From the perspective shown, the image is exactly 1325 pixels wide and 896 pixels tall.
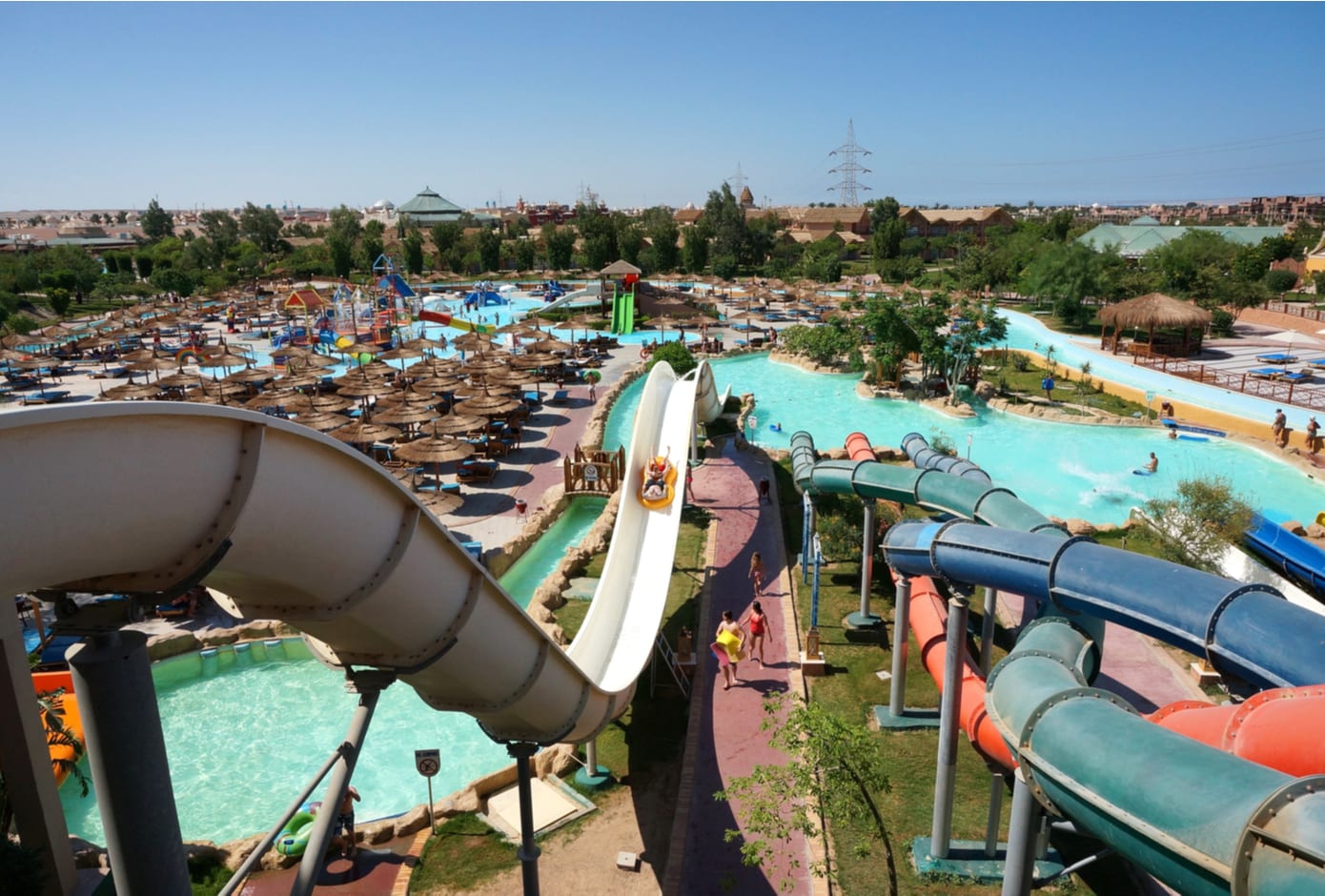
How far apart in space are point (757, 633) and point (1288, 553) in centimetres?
1070

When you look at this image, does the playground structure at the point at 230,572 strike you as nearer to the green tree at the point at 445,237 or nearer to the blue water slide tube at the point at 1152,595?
the blue water slide tube at the point at 1152,595

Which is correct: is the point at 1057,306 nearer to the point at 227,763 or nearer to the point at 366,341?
the point at 366,341

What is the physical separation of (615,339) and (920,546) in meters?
34.4

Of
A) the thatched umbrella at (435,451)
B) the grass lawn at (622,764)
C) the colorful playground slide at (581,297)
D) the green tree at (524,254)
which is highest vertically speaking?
the green tree at (524,254)

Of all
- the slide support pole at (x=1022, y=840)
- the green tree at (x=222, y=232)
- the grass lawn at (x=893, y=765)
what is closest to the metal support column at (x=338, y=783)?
the slide support pole at (x=1022, y=840)

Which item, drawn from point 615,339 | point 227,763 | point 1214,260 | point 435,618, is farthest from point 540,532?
point 1214,260

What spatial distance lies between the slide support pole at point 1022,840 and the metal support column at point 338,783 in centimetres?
417

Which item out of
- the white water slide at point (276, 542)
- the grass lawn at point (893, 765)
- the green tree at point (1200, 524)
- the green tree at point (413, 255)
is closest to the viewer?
the white water slide at point (276, 542)

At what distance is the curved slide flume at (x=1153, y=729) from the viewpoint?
282 centimetres

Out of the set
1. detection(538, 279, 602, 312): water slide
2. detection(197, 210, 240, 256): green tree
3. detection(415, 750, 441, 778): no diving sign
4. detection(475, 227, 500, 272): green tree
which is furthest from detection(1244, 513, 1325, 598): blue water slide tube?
detection(197, 210, 240, 256): green tree

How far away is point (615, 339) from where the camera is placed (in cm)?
4066

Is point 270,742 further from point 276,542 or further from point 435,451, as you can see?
point 276,542

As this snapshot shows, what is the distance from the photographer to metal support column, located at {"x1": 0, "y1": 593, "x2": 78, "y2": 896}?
7129 mm

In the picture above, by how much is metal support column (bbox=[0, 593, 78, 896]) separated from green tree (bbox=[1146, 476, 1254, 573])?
1528 centimetres
